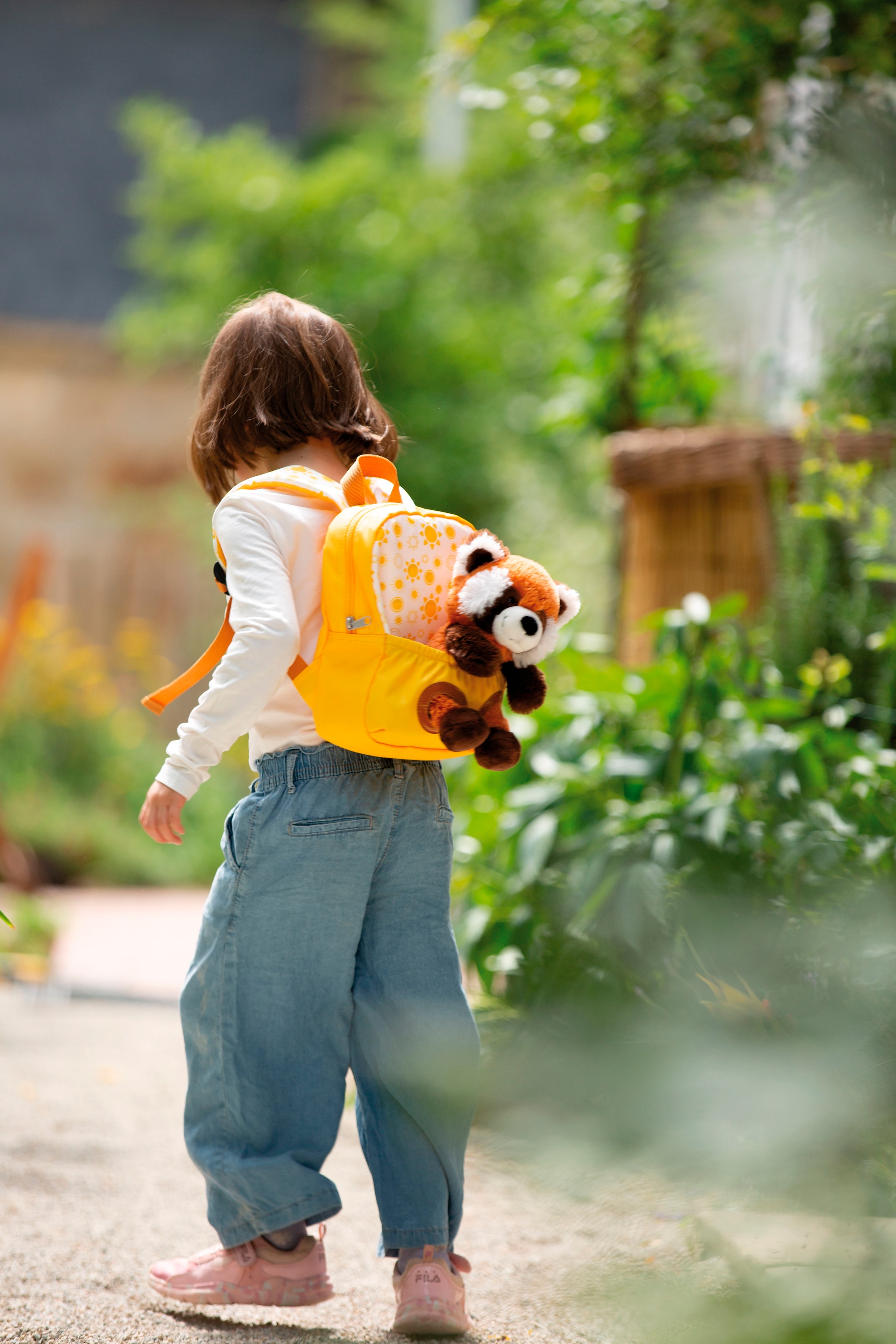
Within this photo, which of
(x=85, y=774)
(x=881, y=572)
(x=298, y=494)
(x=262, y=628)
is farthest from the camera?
(x=85, y=774)

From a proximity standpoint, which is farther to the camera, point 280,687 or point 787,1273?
point 280,687

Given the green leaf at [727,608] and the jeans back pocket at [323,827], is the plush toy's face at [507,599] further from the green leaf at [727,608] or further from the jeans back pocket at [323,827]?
the green leaf at [727,608]

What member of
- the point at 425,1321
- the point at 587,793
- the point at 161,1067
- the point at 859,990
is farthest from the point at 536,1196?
the point at 161,1067

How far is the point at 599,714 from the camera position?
2.29m

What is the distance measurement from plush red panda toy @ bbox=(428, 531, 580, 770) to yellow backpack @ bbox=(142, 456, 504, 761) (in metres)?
0.02

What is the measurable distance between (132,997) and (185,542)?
13.8ft

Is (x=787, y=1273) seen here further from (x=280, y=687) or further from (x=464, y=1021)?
(x=280, y=687)

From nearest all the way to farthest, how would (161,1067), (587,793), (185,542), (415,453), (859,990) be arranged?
(859,990) < (587,793) < (161,1067) < (415,453) < (185,542)

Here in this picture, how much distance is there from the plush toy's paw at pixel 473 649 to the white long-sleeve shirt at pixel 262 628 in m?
0.16

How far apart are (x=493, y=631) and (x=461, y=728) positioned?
0.35 feet

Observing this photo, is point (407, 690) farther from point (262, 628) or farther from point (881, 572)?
point (881, 572)

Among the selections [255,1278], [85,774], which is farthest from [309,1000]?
[85,774]

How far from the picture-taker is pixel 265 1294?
130cm

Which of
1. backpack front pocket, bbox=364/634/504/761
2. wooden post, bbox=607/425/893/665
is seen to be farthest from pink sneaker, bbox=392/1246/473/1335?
wooden post, bbox=607/425/893/665
